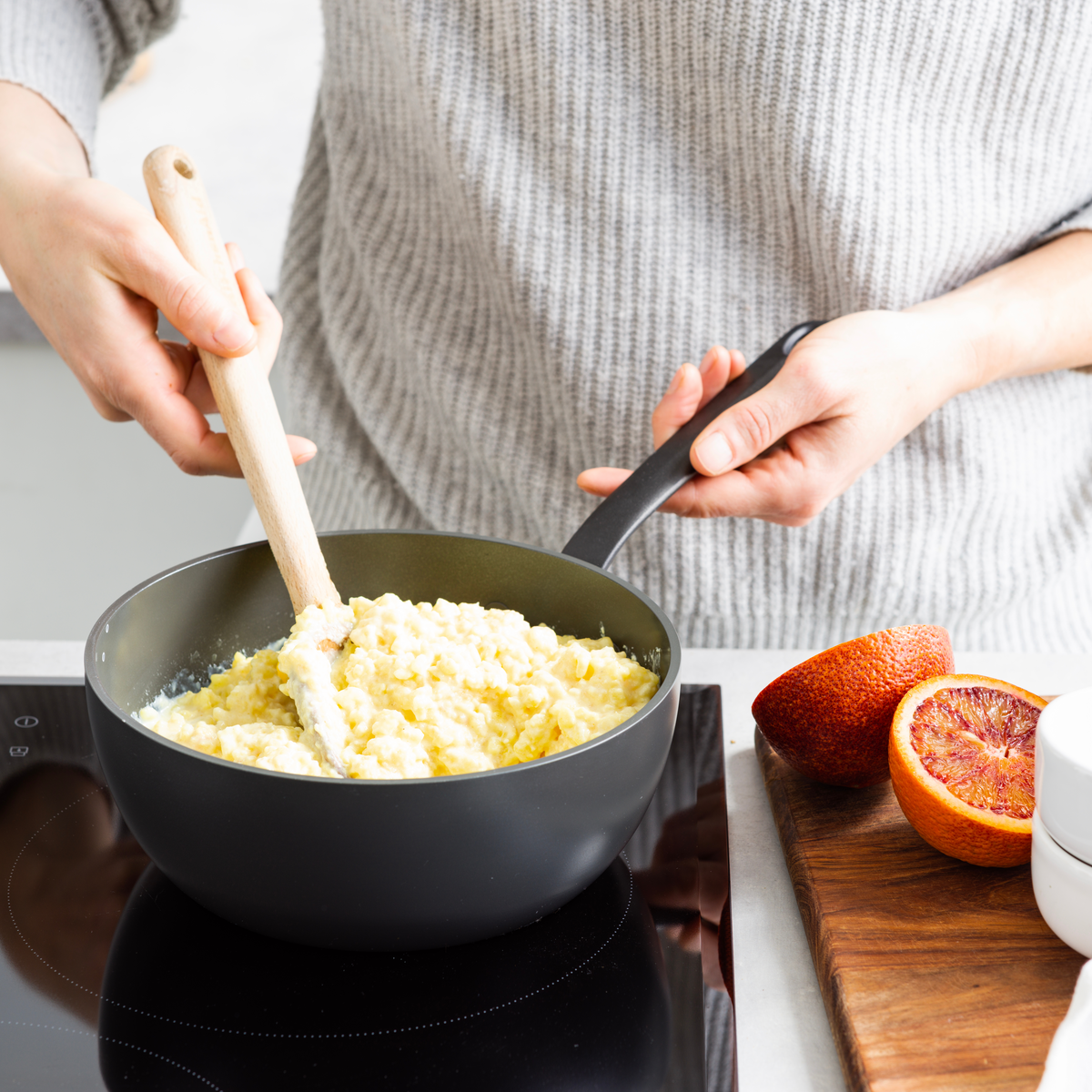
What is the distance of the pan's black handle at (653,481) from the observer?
689 millimetres

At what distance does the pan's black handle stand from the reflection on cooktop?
0.23 metres

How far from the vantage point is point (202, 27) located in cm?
206

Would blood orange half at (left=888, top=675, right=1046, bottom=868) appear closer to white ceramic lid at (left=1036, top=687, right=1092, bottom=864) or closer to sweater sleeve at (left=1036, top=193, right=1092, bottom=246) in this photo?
white ceramic lid at (left=1036, top=687, right=1092, bottom=864)

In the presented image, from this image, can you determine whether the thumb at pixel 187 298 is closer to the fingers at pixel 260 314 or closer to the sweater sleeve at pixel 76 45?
the fingers at pixel 260 314

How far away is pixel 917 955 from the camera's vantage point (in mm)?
540

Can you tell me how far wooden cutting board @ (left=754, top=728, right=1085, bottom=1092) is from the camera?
48 centimetres

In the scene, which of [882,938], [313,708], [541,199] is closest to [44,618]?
[541,199]

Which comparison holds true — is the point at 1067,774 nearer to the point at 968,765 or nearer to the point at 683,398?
the point at 968,765

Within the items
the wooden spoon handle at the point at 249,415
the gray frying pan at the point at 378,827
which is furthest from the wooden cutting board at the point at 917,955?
the wooden spoon handle at the point at 249,415

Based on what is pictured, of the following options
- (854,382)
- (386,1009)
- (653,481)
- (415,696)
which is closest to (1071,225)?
(854,382)

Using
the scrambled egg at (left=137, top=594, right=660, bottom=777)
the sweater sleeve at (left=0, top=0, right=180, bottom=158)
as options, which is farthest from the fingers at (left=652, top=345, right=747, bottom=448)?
the sweater sleeve at (left=0, top=0, right=180, bottom=158)

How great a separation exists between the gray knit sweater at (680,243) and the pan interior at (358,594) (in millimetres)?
345

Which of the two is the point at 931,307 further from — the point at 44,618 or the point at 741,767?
the point at 44,618

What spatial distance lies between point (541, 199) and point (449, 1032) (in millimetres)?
743
